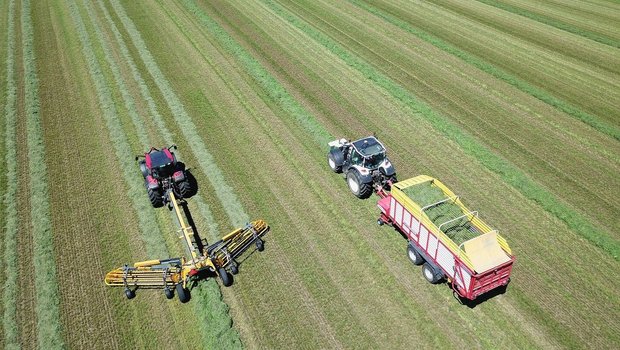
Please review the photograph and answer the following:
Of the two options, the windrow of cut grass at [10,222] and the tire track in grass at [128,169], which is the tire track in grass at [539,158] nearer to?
the tire track in grass at [128,169]

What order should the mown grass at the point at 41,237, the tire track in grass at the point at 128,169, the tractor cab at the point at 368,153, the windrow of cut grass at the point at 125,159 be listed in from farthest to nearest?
the tractor cab at the point at 368,153 < the windrow of cut grass at the point at 125,159 < the tire track in grass at the point at 128,169 < the mown grass at the point at 41,237

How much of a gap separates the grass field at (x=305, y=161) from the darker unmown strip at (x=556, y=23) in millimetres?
238

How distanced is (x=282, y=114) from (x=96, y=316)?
41.1 ft

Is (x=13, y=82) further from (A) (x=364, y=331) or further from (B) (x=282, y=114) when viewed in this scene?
(A) (x=364, y=331)

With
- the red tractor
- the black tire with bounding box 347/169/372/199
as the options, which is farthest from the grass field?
the red tractor

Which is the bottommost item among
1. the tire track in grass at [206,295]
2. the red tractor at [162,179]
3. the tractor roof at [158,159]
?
the tire track in grass at [206,295]

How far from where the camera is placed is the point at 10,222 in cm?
1528

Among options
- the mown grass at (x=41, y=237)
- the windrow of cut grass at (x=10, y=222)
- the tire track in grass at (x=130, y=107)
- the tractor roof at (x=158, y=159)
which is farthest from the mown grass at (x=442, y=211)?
the windrow of cut grass at (x=10, y=222)

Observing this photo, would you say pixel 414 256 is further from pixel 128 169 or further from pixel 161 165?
pixel 128 169

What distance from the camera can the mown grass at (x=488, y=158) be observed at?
1469cm

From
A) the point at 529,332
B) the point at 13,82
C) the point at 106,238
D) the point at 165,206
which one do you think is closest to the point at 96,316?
the point at 106,238

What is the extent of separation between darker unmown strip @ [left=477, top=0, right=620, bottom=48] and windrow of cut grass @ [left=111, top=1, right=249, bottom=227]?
26.4 meters

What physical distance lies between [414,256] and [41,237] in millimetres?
12397

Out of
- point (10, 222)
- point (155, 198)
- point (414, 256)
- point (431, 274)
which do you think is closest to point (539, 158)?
point (414, 256)
